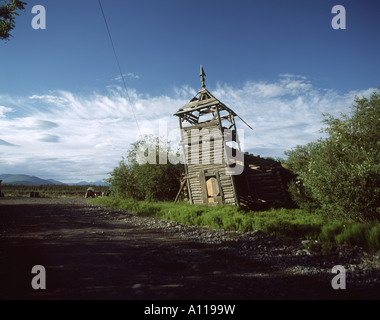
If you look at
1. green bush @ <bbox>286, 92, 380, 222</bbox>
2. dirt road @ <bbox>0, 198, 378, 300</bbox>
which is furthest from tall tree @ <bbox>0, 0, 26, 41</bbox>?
green bush @ <bbox>286, 92, 380, 222</bbox>

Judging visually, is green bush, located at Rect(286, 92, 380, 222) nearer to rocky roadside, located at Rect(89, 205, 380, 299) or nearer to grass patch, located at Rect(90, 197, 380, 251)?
grass patch, located at Rect(90, 197, 380, 251)

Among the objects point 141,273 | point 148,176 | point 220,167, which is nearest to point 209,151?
point 220,167

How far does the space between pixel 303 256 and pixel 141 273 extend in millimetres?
4527

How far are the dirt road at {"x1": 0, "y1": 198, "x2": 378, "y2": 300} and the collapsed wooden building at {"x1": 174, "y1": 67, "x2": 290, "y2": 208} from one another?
9.26m

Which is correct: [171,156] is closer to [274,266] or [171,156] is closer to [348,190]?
[348,190]

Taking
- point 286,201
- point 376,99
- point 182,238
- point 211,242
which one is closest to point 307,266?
point 211,242

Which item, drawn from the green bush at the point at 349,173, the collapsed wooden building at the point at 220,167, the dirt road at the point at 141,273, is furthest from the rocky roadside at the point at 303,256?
the collapsed wooden building at the point at 220,167

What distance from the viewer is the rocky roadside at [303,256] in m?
4.77

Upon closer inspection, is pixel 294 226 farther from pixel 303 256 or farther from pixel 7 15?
pixel 7 15

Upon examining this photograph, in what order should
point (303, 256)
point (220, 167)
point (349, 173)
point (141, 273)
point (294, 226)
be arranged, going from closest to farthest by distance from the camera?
point (141, 273) < point (303, 256) < point (294, 226) < point (349, 173) < point (220, 167)

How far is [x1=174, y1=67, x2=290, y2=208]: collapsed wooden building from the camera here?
1617 cm

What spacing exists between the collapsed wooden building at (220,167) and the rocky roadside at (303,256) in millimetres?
7549

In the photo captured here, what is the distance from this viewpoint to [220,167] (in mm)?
16344
